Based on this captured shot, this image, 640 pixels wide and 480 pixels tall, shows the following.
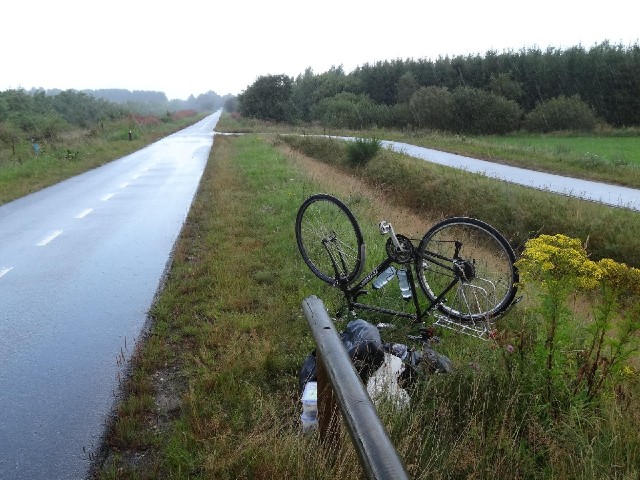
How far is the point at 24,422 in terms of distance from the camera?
398cm

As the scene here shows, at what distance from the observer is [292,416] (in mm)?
3828

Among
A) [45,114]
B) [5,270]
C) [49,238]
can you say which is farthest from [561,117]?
[45,114]

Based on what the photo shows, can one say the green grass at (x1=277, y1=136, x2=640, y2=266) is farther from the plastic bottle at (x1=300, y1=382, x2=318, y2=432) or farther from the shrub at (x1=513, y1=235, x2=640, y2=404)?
the plastic bottle at (x1=300, y1=382, x2=318, y2=432)

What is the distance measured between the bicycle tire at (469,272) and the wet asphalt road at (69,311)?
312 centimetres

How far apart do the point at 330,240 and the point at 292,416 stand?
2752 millimetres

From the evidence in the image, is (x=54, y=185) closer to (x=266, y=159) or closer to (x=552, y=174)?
(x=266, y=159)

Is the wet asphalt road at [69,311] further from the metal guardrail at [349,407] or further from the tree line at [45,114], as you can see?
the tree line at [45,114]

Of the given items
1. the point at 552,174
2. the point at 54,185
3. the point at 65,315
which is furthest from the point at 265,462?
the point at 552,174

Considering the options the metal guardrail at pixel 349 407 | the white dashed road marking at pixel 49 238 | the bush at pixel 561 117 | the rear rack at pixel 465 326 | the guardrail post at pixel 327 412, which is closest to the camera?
the metal guardrail at pixel 349 407

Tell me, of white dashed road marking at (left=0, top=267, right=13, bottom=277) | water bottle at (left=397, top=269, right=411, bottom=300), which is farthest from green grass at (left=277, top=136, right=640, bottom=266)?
white dashed road marking at (left=0, top=267, right=13, bottom=277)

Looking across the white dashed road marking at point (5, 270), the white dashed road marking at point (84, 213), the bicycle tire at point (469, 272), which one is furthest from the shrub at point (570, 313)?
the white dashed road marking at point (84, 213)

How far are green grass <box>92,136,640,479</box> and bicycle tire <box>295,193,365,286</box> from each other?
351 millimetres

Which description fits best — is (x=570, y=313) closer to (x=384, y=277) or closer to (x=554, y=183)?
(x=384, y=277)

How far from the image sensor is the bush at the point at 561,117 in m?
46.1
